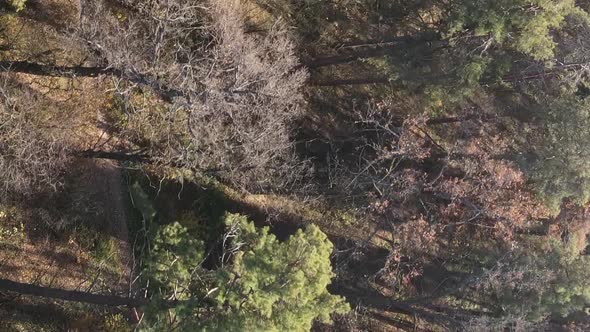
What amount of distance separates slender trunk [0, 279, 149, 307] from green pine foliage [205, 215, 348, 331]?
219cm

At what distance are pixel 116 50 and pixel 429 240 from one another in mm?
13188

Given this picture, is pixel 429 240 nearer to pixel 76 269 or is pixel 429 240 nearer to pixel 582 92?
pixel 582 92

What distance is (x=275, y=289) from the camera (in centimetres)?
1113

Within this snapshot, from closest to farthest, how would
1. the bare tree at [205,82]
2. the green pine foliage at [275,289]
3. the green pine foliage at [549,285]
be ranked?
1. the green pine foliage at [275,289]
2. the bare tree at [205,82]
3. the green pine foliage at [549,285]

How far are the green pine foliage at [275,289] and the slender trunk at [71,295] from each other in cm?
219

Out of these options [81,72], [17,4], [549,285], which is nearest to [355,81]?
[81,72]

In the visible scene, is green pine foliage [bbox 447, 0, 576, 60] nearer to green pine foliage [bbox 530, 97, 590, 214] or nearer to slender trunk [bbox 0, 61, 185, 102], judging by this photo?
green pine foliage [bbox 530, 97, 590, 214]

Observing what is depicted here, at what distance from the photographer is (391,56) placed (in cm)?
1739

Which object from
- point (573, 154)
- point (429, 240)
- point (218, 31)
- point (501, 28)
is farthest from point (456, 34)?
point (429, 240)

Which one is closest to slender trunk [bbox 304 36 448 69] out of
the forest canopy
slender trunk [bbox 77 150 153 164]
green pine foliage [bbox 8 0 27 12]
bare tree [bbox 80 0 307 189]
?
the forest canopy

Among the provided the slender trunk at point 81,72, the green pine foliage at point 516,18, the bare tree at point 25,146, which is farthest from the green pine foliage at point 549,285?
the bare tree at point 25,146

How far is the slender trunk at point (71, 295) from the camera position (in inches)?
491

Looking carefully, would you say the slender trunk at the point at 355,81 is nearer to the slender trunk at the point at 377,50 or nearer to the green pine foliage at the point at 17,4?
the slender trunk at the point at 377,50

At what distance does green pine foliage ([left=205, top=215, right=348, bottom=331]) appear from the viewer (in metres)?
11.1
